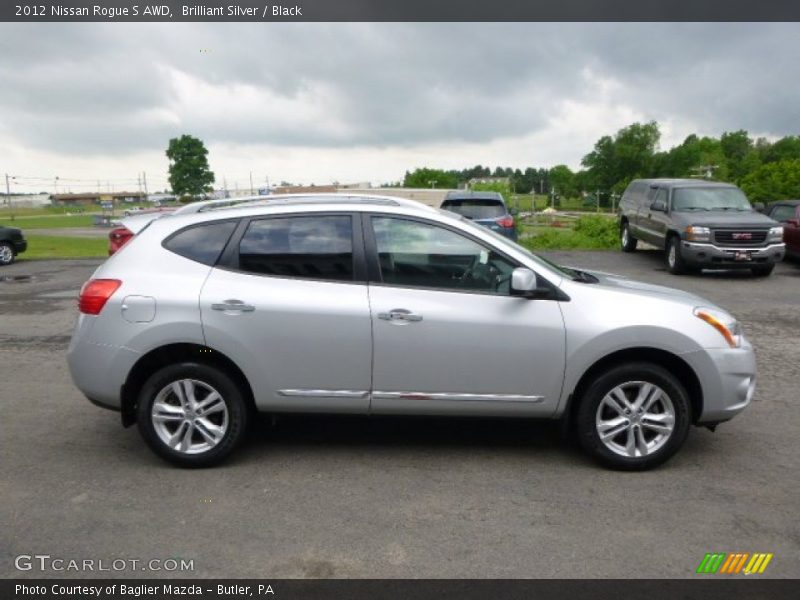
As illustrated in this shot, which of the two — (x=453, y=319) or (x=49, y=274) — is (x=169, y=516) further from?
(x=49, y=274)

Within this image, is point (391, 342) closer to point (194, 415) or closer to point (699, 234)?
point (194, 415)

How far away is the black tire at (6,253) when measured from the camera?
701 inches

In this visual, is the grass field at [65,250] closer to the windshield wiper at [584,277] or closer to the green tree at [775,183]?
the windshield wiper at [584,277]

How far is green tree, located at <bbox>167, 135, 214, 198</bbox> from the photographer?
8625 cm

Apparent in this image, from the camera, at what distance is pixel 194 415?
4.45 metres

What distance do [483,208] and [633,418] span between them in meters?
11.7

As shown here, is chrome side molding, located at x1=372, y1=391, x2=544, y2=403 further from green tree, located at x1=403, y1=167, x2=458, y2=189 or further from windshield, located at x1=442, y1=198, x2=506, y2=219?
green tree, located at x1=403, y1=167, x2=458, y2=189

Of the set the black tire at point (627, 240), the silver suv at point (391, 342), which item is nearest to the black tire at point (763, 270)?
the black tire at point (627, 240)

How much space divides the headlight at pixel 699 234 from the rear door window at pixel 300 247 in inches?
436

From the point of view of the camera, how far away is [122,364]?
441cm

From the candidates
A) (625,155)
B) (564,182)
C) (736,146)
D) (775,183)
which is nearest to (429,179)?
(564,182)

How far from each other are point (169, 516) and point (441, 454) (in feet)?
6.03
